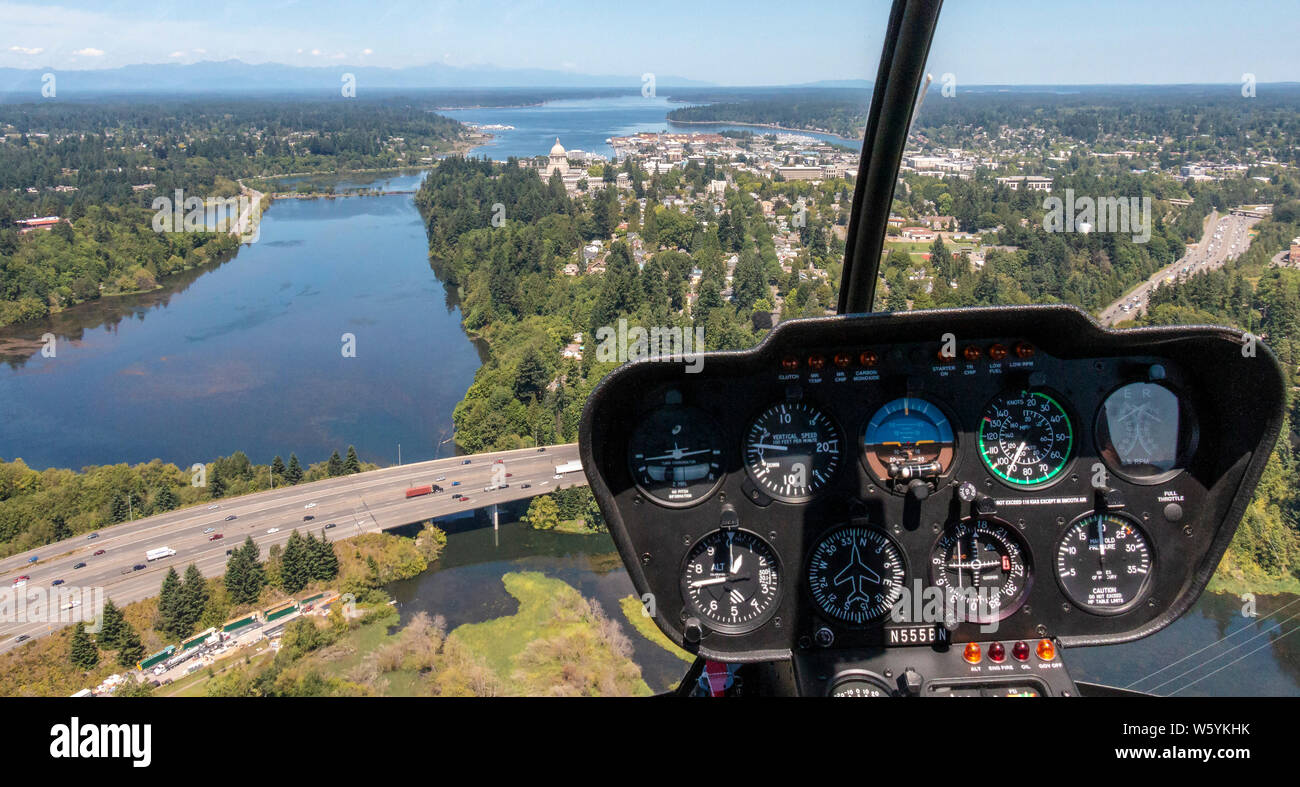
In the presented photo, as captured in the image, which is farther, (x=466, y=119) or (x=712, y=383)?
(x=466, y=119)

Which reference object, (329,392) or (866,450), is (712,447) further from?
(329,392)

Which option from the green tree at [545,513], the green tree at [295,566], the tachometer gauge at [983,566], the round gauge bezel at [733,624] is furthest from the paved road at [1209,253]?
the green tree at [295,566]

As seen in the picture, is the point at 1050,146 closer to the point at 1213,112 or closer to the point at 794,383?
the point at 1213,112

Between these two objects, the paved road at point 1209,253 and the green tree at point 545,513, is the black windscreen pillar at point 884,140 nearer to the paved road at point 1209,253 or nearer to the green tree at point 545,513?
the paved road at point 1209,253

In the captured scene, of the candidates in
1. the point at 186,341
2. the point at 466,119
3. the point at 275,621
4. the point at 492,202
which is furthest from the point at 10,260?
the point at 466,119

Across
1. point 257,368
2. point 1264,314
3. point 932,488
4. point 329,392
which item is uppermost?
point 1264,314

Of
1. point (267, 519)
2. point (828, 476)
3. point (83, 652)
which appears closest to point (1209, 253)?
point (828, 476)
